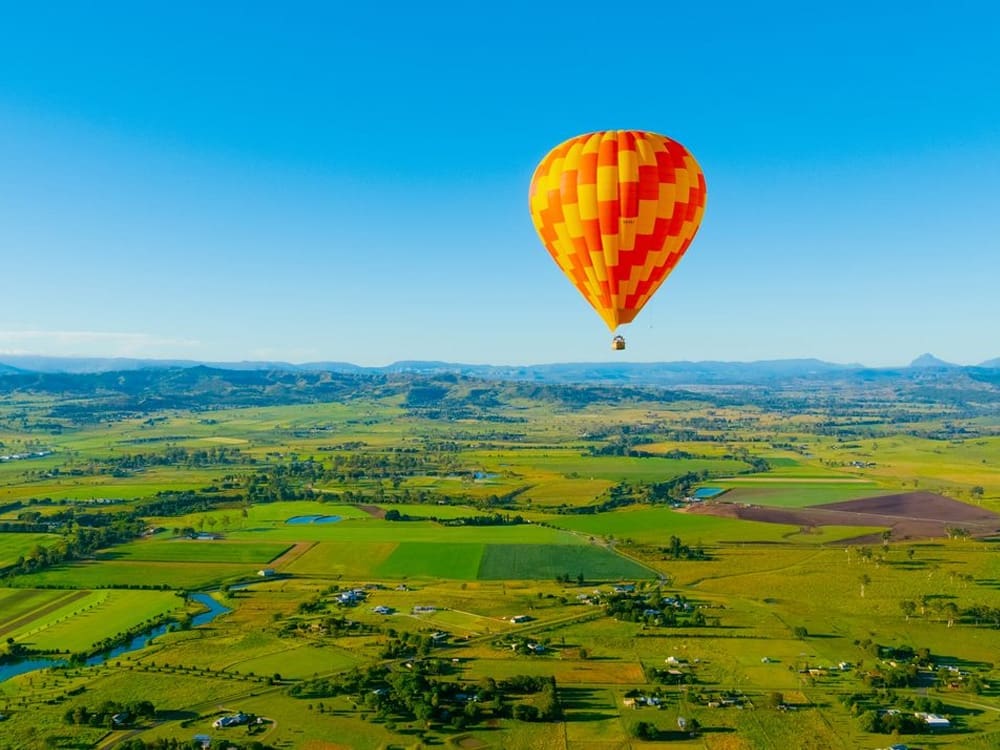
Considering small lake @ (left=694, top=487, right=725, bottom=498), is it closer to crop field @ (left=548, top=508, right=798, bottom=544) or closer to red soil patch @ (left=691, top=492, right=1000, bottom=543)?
red soil patch @ (left=691, top=492, right=1000, bottom=543)

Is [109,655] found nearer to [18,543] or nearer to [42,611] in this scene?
[42,611]

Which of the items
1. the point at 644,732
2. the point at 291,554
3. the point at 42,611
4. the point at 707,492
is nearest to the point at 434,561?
the point at 291,554

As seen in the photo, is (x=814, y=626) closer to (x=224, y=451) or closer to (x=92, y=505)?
(x=92, y=505)

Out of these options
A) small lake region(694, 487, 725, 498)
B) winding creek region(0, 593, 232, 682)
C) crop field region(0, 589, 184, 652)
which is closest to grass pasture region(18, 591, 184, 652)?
crop field region(0, 589, 184, 652)

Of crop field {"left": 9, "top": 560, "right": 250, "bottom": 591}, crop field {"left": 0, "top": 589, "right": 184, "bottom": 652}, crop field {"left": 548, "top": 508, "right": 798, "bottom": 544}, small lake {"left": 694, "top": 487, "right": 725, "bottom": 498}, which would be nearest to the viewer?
crop field {"left": 0, "top": 589, "right": 184, "bottom": 652}

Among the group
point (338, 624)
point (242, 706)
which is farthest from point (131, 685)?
point (338, 624)

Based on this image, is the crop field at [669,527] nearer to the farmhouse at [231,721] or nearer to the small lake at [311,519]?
the small lake at [311,519]
